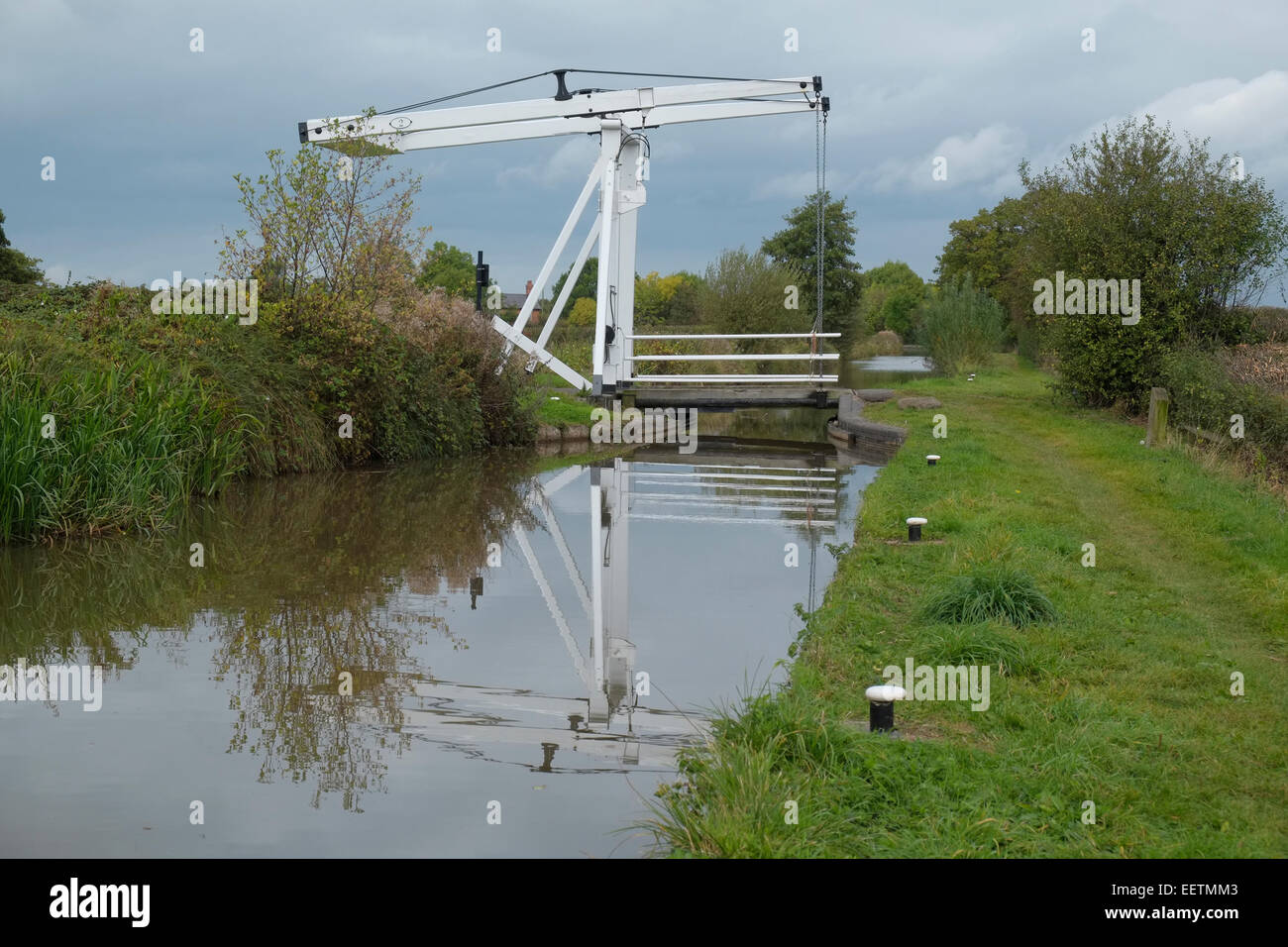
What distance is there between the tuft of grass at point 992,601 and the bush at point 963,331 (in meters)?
25.9

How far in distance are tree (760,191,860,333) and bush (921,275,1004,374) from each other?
1625 centimetres

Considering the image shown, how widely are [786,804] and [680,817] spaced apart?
0.37 m

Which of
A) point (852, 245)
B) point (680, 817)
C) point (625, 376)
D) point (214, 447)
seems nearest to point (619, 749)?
point (680, 817)

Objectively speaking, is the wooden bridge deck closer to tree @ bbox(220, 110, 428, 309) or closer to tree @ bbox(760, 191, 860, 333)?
tree @ bbox(220, 110, 428, 309)

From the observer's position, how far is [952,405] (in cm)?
2123

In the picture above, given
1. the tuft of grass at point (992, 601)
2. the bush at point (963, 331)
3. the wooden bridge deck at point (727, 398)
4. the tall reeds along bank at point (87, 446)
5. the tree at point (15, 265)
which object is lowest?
the tuft of grass at point (992, 601)

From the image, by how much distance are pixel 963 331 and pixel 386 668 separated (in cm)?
2844

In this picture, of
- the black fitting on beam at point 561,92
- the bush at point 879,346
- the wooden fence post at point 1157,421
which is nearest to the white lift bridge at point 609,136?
the black fitting on beam at point 561,92

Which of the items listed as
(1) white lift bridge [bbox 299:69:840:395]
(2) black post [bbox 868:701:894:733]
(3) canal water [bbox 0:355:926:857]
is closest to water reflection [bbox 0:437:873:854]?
(3) canal water [bbox 0:355:926:857]

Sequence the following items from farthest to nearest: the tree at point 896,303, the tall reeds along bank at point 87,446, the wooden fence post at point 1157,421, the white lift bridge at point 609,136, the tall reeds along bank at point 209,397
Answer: the tree at point 896,303, the white lift bridge at point 609,136, the wooden fence post at point 1157,421, the tall reeds along bank at point 209,397, the tall reeds along bank at point 87,446

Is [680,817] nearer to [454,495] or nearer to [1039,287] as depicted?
[454,495]

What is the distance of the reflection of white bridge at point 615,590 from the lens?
17.2 feet

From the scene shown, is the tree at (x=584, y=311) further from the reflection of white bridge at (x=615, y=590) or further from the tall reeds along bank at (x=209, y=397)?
the reflection of white bridge at (x=615, y=590)

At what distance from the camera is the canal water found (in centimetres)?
426
